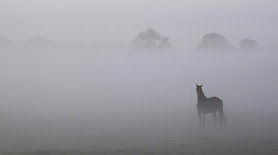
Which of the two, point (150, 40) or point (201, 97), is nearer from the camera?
point (201, 97)

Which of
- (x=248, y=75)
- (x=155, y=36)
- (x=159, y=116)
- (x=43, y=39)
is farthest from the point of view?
(x=43, y=39)

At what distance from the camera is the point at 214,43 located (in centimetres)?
13600

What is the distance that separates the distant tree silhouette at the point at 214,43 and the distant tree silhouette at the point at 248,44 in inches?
312

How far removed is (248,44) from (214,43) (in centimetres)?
1481

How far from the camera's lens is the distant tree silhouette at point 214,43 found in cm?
13512

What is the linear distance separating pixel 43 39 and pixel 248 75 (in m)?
91.9

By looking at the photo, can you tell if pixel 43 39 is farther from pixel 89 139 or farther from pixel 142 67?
pixel 89 139

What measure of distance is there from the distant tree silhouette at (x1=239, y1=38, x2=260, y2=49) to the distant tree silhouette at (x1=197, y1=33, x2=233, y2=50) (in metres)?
7.93

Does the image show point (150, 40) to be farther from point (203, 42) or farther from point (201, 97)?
point (201, 97)

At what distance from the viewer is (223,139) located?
81.3 feet

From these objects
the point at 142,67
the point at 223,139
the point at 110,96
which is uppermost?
the point at 142,67

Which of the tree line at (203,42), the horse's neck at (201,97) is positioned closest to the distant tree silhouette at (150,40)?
the tree line at (203,42)

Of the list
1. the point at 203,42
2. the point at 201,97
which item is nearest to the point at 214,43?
the point at 203,42

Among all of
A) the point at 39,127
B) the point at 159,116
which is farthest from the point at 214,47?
the point at 39,127
